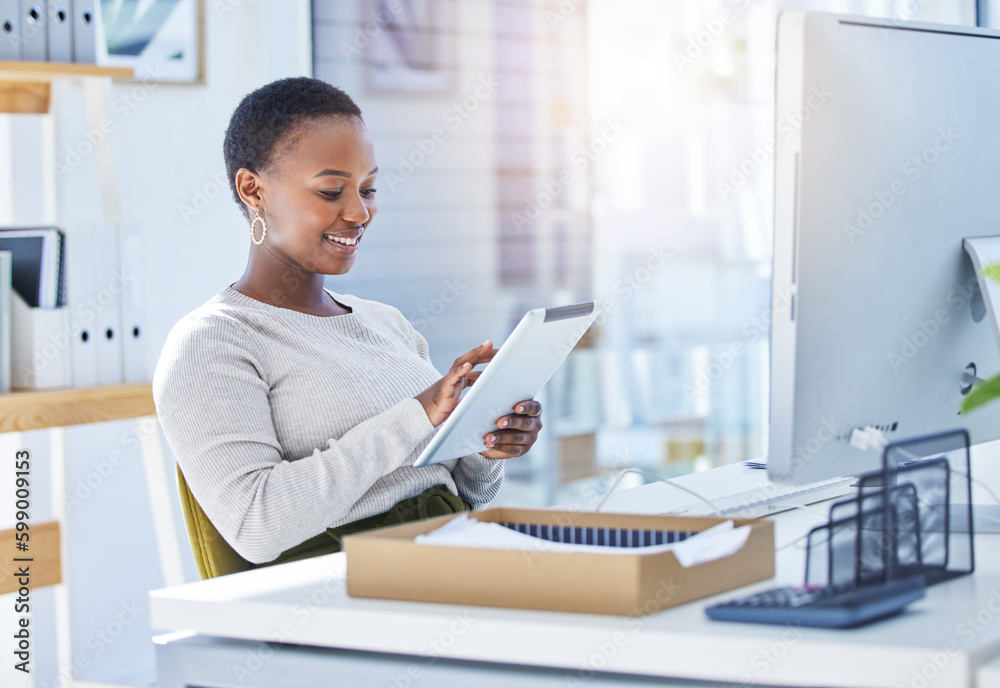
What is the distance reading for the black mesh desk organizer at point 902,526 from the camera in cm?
90

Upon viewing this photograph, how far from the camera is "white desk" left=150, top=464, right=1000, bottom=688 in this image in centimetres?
77

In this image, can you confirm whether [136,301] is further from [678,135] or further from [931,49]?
[678,135]

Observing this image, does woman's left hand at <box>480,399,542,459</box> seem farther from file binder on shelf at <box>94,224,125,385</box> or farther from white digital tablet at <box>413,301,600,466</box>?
file binder on shelf at <box>94,224,125,385</box>

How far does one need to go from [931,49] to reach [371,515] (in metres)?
0.90

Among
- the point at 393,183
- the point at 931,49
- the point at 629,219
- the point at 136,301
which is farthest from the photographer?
the point at 629,219

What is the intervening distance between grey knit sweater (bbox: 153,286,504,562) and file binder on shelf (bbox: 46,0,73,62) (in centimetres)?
87

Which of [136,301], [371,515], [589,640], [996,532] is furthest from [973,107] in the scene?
[136,301]

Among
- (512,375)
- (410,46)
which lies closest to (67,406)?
(512,375)

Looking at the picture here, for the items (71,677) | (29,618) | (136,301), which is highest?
(136,301)

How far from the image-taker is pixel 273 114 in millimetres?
1568

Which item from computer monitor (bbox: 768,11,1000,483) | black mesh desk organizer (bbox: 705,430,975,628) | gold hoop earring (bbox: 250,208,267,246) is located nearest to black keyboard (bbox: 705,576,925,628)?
black mesh desk organizer (bbox: 705,430,975,628)

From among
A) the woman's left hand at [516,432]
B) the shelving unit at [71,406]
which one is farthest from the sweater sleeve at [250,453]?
the shelving unit at [71,406]

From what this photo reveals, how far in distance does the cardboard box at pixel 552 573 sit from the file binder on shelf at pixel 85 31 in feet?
5.11

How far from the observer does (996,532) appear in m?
1.18
